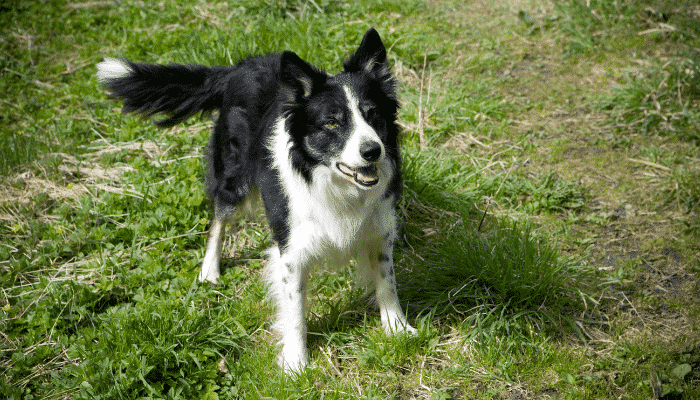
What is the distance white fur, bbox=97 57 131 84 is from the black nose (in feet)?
6.40

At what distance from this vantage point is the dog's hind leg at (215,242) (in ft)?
11.2

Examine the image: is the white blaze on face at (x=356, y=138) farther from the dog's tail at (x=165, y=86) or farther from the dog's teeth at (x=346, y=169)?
the dog's tail at (x=165, y=86)

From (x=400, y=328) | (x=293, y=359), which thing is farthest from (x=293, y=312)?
(x=400, y=328)

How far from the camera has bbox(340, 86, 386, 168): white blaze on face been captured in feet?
7.71

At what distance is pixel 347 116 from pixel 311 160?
1.00ft

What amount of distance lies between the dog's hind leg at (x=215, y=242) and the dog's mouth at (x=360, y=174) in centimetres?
126

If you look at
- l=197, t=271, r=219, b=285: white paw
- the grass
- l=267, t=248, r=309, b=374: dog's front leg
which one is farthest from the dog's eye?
l=197, t=271, r=219, b=285: white paw

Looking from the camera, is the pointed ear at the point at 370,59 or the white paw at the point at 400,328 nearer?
the pointed ear at the point at 370,59

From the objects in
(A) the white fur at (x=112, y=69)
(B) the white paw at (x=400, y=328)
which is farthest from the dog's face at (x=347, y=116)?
(A) the white fur at (x=112, y=69)

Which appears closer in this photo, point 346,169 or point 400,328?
point 346,169

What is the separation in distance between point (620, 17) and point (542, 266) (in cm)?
371

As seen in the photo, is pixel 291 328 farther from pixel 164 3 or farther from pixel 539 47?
pixel 164 3

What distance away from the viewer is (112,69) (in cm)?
333

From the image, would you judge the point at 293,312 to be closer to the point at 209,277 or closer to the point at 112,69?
the point at 209,277
